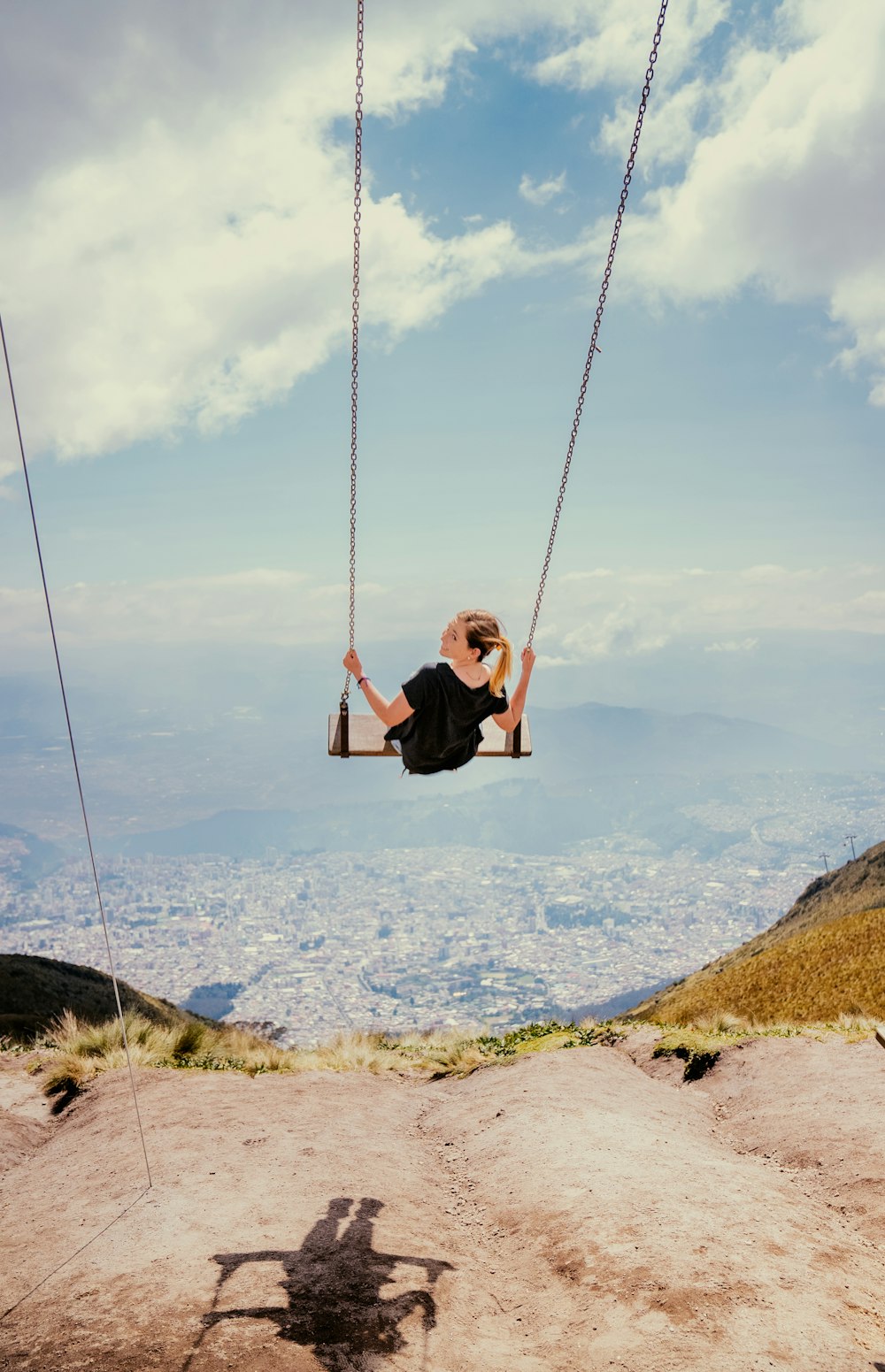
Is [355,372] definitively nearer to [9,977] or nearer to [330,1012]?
[9,977]

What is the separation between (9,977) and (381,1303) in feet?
92.4

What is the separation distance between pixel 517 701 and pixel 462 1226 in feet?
13.4

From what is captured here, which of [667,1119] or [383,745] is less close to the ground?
[383,745]

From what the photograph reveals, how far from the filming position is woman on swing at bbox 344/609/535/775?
6625 mm

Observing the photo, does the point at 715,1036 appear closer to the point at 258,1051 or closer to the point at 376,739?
the point at 258,1051

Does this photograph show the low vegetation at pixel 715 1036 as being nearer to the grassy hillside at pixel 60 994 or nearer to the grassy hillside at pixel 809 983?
the grassy hillside at pixel 809 983

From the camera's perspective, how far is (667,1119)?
30.6 ft

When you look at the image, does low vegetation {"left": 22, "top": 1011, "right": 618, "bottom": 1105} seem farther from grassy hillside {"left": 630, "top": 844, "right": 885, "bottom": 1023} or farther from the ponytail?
the ponytail

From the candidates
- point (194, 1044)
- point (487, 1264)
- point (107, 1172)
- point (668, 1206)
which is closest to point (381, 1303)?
point (487, 1264)

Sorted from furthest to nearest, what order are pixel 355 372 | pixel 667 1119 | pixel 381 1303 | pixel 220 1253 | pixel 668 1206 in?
pixel 667 1119 < pixel 355 372 < pixel 668 1206 < pixel 220 1253 < pixel 381 1303

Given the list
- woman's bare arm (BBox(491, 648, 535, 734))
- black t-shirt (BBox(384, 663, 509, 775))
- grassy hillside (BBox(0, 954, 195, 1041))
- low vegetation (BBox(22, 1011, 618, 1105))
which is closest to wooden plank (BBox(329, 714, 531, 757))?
woman's bare arm (BBox(491, 648, 535, 734))

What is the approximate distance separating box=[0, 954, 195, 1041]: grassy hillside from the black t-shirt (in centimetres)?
1994

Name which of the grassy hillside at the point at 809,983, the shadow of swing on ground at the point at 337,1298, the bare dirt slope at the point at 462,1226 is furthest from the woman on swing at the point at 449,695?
Result: the grassy hillside at the point at 809,983

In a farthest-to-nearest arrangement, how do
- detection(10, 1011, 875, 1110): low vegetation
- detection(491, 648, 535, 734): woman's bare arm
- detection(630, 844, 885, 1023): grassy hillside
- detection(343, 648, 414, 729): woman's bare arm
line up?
detection(630, 844, 885, 1023): grassy hillside → detection(10, 1011, 875, 1110): low vegetation → detection(491, 648, 535, 734): woman's bare arm → detection(343, 648, 414, 729): woman's bare arm
